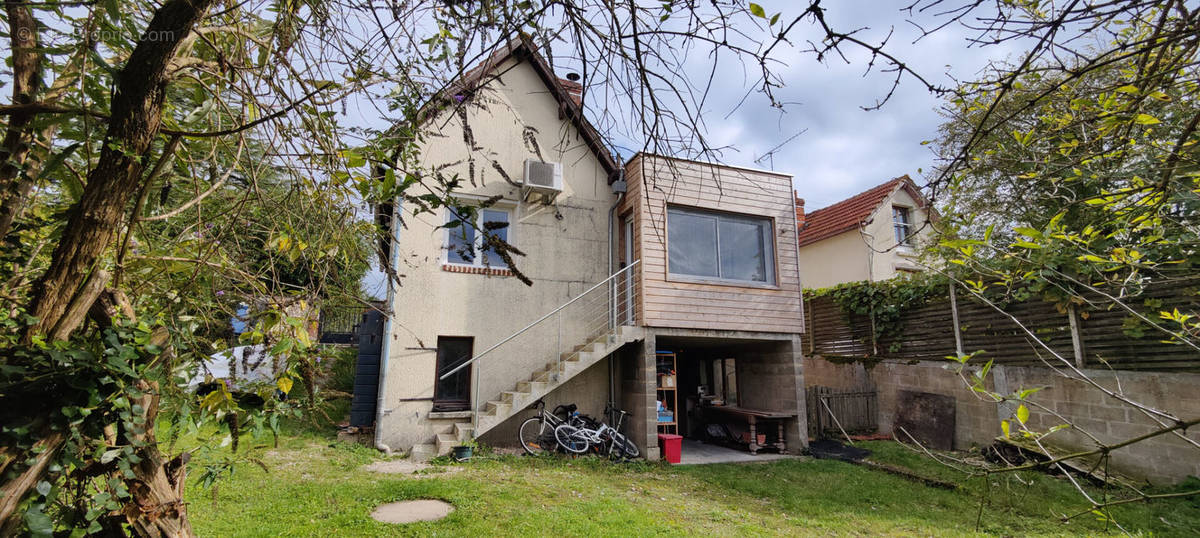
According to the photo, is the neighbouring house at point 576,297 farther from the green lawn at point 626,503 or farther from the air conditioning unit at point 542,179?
the green lawn at point 626,503

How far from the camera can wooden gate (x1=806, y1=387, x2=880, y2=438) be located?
1076 cm

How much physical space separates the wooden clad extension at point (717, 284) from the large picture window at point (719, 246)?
0.54ft

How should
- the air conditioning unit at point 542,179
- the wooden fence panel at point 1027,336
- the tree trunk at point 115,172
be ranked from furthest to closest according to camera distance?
the air conditioning unit at point 542,179
the wooden fence panel at point 1027,336
the tree trunk at point 115,172

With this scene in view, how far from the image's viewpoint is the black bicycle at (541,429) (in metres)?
8.98

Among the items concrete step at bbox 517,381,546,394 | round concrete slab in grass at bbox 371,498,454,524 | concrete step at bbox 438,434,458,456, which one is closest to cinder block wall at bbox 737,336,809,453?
concrete step at bbox 517,381,546,394

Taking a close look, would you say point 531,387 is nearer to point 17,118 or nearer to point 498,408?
point 498,408

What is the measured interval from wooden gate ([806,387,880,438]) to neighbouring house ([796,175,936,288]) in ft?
15.7

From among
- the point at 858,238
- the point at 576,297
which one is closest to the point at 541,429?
the point at 576,297

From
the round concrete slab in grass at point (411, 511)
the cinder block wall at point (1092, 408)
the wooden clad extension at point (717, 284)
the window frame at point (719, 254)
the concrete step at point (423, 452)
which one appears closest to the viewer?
the round concrete slab in grass at point (411, 511)

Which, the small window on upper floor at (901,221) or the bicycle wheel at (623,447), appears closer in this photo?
the bicycle wheel at (623,447)

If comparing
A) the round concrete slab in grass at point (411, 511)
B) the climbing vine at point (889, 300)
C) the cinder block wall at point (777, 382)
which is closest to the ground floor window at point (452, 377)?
the round concrete slab in grass at point (411, 511)

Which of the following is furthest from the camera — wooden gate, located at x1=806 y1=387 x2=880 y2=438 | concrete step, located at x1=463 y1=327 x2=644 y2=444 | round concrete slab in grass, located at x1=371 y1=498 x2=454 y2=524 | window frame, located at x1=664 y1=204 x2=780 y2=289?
wooden gate, located at x1=806 y1=387 x2=880 y2=438

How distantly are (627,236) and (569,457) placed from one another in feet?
13.2

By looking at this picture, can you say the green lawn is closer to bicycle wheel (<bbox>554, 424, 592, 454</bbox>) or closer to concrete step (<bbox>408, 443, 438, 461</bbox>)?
concrete step (<bbox>408, 443, 438, 461</bbox>)
